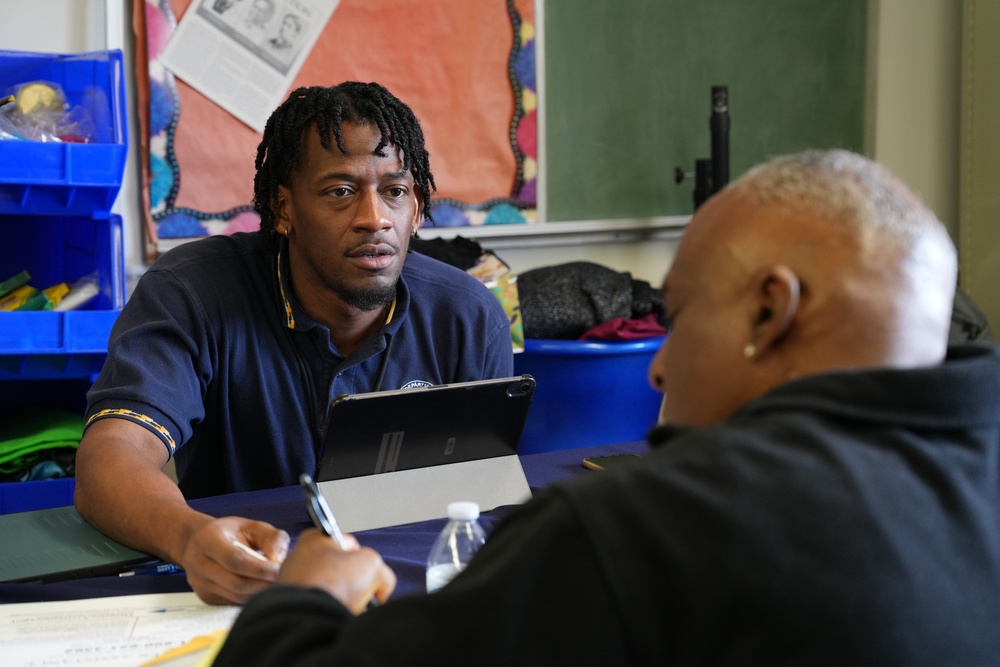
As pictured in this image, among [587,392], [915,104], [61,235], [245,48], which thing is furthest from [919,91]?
[61,235]

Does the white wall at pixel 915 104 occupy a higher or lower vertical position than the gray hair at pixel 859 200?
higher

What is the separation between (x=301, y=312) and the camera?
1745 millimetres

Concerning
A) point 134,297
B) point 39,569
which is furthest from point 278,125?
point 39,569

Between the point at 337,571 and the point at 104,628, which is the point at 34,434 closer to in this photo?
the point at 104,628

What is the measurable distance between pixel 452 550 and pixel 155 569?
36cm

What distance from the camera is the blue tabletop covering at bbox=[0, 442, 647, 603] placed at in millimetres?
1131

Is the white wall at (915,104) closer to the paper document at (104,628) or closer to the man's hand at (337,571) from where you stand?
the paper document at (104,628)

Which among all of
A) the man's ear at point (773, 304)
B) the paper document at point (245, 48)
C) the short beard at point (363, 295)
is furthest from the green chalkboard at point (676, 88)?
the man's ear at point (773, 304)

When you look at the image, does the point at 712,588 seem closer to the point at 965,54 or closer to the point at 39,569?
the point at 39,569

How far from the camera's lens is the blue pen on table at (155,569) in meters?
1.19

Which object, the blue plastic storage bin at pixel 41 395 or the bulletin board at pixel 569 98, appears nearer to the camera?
the blue plastic storage bin at pixel 41 395

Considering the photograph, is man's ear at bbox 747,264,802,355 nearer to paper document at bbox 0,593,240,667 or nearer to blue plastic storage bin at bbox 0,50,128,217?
paper document at bbox 0,593,240,667

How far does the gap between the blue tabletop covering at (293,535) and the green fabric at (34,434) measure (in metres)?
0.96

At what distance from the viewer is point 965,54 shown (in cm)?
350
